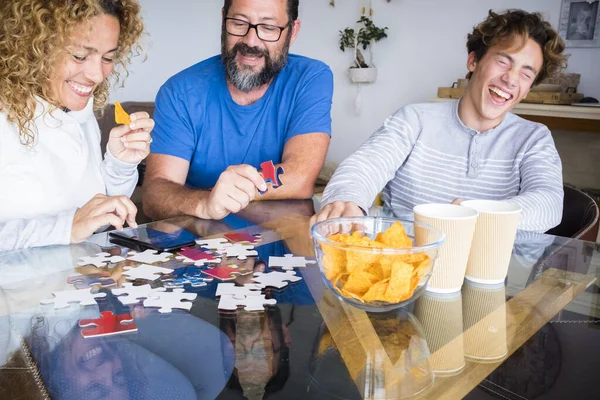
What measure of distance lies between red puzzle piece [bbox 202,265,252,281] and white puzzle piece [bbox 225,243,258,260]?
0.06m

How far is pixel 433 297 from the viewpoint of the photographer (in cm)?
104

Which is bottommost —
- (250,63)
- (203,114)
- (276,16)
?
(203,114)

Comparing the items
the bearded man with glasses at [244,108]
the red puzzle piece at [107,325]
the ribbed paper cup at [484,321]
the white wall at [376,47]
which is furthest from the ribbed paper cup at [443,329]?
the white wall at [376,47]

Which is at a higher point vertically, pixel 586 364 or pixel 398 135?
pixel 398 135

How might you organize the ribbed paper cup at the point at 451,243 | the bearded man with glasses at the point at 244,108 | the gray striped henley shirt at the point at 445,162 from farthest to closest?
the bearded man with glasses at the point at 244,108, the gray striped henley shirt at the point at 445,162, the ribbed paper cup at the point at 451,243

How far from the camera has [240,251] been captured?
124 centimetres

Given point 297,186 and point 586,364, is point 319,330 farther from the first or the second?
point 297,186

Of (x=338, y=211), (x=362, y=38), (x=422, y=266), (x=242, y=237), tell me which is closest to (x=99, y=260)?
(x=242, y=237)

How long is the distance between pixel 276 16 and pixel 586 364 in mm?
1638

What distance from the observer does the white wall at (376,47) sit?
4.01 meters

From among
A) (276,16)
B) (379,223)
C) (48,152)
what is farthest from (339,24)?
(379,223)

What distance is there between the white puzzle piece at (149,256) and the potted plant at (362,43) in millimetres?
3465

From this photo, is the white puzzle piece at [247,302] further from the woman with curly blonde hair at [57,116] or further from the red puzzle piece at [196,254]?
the woman with curly blonde hair at [57,116]

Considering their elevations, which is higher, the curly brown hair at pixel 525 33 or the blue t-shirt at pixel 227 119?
the curly brown hair at pixel 525 33
